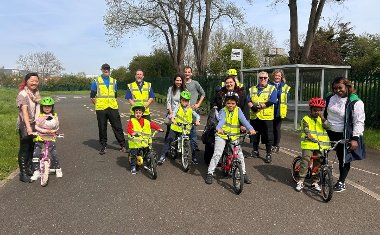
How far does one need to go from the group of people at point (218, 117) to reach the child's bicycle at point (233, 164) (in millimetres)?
105

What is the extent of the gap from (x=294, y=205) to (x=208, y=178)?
1.49m

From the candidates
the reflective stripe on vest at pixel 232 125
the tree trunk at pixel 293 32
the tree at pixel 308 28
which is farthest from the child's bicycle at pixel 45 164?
the tree trunk at pixel 293 32

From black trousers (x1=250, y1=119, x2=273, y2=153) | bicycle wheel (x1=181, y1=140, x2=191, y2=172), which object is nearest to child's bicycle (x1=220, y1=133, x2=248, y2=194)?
bicycle wheel (x1=181, y1=140, x2=191, y2=172)

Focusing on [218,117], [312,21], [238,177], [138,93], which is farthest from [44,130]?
[312,21]

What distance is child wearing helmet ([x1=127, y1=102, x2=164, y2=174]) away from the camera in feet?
20.9

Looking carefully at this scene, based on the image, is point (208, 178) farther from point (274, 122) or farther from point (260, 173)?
point (274, 122)

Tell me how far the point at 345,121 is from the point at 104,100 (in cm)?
508

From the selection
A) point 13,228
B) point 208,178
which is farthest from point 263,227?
point 13,228

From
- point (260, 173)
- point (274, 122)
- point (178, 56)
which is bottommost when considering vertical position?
point (260, 173)

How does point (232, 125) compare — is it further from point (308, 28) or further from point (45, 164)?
point (308, 28)

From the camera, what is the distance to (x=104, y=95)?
8.04m

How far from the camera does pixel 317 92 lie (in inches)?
512

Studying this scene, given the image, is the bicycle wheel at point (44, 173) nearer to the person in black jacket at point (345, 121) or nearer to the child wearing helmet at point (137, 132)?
the child wearing helmet at point (137, 132)

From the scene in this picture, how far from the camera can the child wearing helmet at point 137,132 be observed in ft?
20.9
